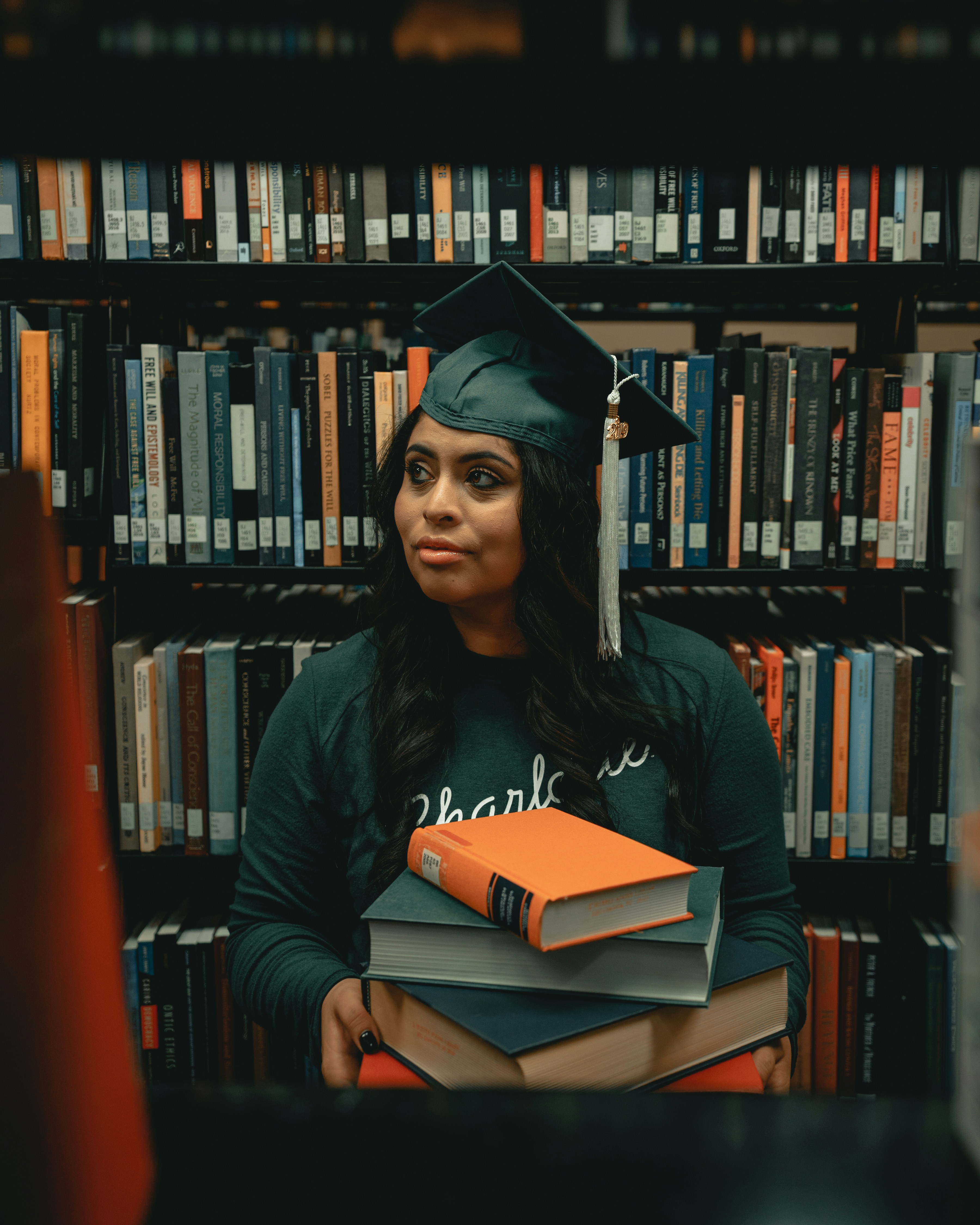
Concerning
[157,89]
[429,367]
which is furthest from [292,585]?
[157,89]

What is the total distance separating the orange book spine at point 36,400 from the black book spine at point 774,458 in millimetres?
1279

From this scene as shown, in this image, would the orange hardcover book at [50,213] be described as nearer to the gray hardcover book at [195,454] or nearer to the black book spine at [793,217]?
the gray hardcover book at [195,454]

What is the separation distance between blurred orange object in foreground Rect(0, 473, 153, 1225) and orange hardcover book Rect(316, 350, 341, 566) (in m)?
1.37

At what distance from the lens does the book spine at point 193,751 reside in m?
1.56

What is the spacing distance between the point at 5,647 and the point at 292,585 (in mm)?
1855

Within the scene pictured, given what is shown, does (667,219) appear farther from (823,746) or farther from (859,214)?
(823,746)

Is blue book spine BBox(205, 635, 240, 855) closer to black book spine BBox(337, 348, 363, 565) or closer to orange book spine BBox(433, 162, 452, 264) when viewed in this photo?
black book spine BBox(337, 348, 363, 565)

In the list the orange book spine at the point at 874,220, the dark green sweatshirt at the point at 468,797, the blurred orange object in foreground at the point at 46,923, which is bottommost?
the dark green sweatshirt at the point at 468,797

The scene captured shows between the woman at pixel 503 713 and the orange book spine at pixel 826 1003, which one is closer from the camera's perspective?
the woman at pixel 503 713

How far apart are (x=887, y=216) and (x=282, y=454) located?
1148mm

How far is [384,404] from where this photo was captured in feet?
4.98

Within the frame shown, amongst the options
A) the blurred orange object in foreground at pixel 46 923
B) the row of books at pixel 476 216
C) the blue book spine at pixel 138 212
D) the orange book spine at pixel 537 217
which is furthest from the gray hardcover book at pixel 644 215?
the blurred orange object in foreground at pixel 46 923

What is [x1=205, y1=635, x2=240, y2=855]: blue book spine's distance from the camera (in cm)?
156

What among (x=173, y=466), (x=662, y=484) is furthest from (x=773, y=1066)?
(x=173, y=466)
